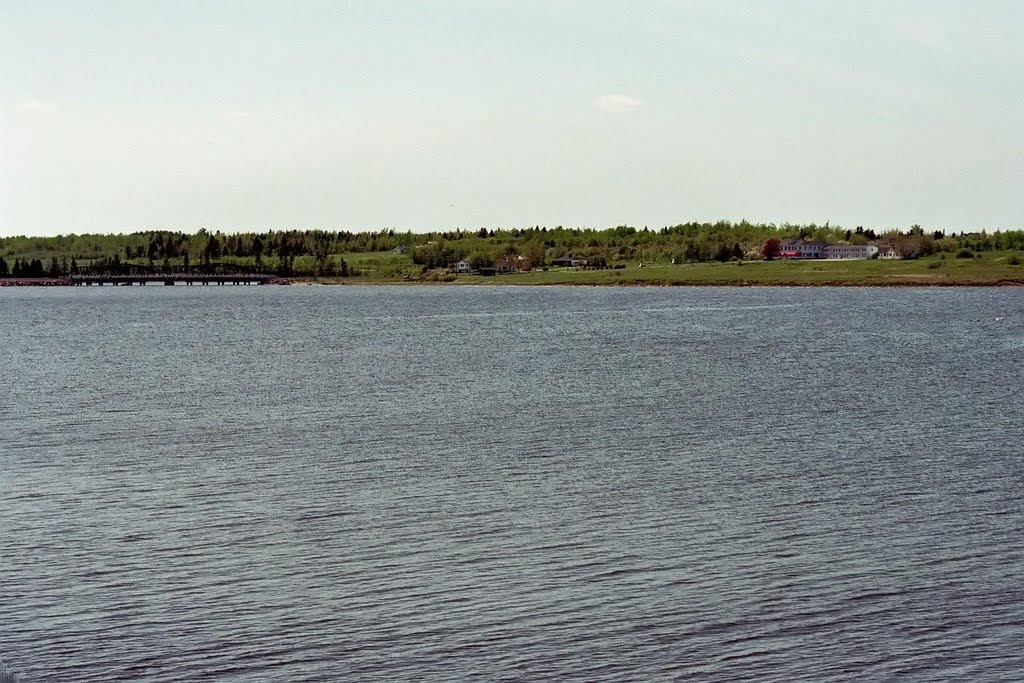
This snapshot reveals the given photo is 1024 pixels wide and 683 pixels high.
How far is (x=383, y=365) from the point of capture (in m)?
74.0

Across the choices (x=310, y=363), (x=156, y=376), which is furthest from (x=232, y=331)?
(x=156, y=376)

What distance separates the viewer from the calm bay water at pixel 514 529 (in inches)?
793

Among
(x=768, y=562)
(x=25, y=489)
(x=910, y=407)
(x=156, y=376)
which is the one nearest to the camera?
(x=768, y=562)

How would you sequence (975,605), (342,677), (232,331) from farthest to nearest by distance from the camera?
(232,331) < (975,605) < (342,677)

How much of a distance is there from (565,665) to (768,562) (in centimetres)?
670

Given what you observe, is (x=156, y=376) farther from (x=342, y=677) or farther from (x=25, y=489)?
(x=342, y=677)

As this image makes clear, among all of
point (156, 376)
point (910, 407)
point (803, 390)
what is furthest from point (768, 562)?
point (156, 376)

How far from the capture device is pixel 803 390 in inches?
2259

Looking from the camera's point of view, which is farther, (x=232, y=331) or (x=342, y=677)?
(x=232, y=331)

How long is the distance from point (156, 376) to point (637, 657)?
5130 centimetres

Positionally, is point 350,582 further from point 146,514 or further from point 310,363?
point 310,363

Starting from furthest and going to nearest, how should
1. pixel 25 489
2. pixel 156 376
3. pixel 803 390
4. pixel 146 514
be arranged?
pixel 156 376, pixel 803 390, pixel 25 489, pixel 146 514

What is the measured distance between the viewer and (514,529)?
27.7 meters

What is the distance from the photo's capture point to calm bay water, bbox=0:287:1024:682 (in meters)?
20.1
